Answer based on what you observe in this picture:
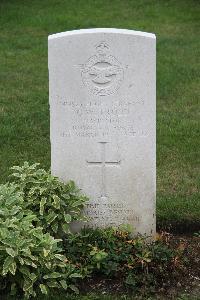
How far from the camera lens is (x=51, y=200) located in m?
5.12

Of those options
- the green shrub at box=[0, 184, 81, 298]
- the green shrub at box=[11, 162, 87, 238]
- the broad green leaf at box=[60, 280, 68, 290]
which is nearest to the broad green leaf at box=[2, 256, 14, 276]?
the green shrub at box=[0, 184, 81, 298]

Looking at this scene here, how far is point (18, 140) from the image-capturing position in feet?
25.4

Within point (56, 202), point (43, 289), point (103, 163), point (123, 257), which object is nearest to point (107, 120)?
point (103, 163)

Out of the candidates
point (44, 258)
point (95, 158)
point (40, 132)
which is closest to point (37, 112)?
point (40, 132)

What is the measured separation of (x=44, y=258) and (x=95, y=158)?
3.44 ft

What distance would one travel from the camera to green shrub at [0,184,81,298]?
4.52 meters

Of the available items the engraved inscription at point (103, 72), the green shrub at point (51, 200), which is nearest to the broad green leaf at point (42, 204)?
the green shrub at point (51, 200)

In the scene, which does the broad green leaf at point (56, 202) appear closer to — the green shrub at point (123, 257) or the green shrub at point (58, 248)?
the green shrub at point (58, 248)

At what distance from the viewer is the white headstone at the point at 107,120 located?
511cm

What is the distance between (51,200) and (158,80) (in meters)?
5.10

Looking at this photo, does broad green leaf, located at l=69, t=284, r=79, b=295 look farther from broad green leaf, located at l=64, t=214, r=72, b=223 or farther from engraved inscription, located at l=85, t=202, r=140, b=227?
engraved inscription, located at l=85, t=202, r=140, b=227

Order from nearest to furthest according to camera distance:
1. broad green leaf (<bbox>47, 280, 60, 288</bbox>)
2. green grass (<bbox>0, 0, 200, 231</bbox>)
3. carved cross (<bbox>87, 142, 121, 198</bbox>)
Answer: broad green leaf (<bbox>47, 280, 60, 288</bbox>) → carved cross (<bbox>87, 142, 121, 198</bbox>) → green grass (<bbox>0, 0, 200, 231</bbox>)

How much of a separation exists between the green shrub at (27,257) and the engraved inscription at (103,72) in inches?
41.4

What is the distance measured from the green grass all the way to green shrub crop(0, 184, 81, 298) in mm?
1406
